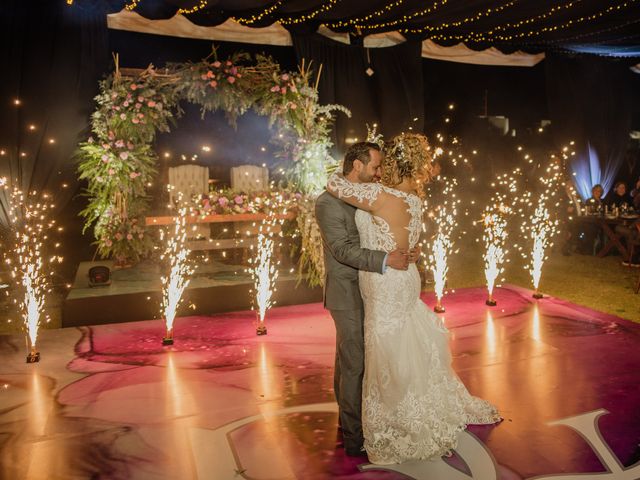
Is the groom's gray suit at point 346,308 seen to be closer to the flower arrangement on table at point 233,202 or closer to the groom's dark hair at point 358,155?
the groom's dark hair at point 358,155

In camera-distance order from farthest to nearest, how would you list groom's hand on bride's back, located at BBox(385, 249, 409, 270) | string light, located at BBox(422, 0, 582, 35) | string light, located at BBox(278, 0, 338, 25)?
string light, located at BBox(422, 0, 582, 35), string light, located at BBox(278, 0, 338, 25), groom's hand on bride's back, located at BBox(385, 249, 409, 270)

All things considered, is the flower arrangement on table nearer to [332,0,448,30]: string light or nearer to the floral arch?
the floral arch

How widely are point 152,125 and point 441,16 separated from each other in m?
3.85

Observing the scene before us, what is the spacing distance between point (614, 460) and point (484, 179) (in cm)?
966

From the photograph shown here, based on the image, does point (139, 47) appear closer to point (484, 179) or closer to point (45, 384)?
point (45, 384)

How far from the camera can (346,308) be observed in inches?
132

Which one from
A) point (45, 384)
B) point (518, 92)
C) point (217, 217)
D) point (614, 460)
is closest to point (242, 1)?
point (217, 217)

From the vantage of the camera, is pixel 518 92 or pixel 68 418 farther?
pixel 518 92

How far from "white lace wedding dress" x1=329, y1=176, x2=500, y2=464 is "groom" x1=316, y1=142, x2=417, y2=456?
2.1 inches

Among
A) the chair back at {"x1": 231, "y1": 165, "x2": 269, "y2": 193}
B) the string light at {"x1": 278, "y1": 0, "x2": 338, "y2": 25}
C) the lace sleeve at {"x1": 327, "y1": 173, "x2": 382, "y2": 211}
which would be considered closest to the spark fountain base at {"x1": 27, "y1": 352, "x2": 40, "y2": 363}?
the lace sleeve at {"x1": 327, "y1": 173, "x2": 382, "y2": 211}

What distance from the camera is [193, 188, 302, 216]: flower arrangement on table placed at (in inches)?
304

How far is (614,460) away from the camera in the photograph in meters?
3.21

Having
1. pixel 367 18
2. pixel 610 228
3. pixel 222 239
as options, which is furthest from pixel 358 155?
pixel 610 228

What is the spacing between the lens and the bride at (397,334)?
319 cm
